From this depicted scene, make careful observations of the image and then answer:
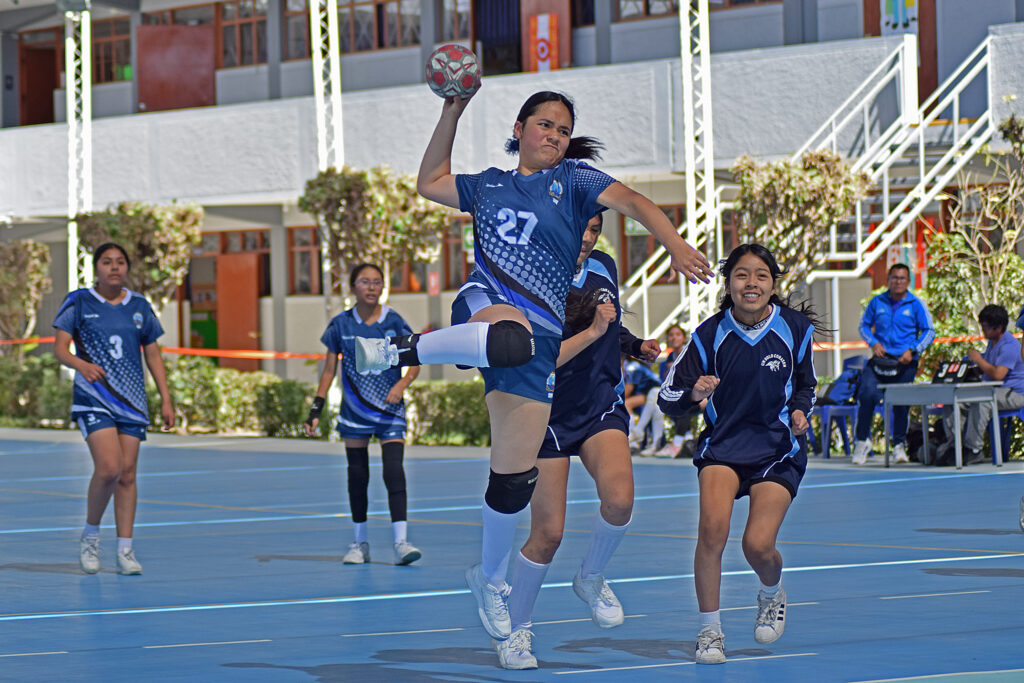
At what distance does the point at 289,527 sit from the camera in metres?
12.6

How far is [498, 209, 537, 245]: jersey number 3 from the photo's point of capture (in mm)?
6363

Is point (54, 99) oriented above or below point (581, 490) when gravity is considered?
above

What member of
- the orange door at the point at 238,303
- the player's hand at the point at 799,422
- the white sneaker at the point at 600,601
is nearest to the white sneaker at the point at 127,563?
the white sneaker at the point at 600,601

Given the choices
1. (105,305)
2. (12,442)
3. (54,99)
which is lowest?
(12,442)

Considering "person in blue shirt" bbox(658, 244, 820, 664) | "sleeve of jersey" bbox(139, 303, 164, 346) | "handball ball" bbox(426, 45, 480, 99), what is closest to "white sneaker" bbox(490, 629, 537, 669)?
"person in blue shirt" bbox(658, 244, 820, 664)

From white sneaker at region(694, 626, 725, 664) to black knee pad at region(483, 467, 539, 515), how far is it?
91cm

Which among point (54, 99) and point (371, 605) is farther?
point (54, 99)

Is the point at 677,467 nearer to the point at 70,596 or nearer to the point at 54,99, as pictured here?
the point at 70,596

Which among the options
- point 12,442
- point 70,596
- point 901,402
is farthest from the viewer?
point 12,442

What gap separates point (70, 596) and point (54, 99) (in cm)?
2739

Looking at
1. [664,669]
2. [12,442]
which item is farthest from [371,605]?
[12,442]

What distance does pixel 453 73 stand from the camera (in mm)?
6516

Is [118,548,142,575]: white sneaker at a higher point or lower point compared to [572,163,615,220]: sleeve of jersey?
lower

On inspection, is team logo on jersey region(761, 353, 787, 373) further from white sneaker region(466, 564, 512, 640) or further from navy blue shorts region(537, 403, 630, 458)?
white sneaker region(466, 564, 512, 640)
